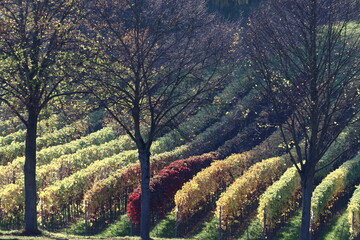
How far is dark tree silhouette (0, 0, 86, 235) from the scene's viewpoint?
16203 mm

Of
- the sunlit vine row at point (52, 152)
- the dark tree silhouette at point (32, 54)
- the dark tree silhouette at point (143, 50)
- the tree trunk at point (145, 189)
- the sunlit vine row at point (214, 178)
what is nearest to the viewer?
the dark tree silhouette at point (32, 54)

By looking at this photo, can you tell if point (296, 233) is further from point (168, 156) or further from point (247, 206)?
point (168, 156)

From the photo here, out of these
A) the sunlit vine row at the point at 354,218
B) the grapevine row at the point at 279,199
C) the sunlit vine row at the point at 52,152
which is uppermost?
the sunlit vine row at the point at 52,152

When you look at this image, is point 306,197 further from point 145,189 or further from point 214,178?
point 214,178

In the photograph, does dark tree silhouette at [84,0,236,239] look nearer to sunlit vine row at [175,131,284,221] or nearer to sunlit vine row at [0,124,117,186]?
sunlit vine row at [175,131,284,221]

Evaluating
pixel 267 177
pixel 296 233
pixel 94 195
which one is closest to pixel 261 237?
pixel 296 233

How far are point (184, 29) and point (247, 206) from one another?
8905 millimetres

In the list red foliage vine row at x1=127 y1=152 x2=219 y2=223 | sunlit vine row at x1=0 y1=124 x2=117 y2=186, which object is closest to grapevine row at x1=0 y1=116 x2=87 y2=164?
sunlit vine row at x1=0 y1=124 x2=117 y2=186

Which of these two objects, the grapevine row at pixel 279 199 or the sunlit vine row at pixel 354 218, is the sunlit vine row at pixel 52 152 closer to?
the grapevine row at pixel 279 199

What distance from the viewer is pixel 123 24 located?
57.8ft

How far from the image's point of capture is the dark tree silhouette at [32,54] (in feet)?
53.2

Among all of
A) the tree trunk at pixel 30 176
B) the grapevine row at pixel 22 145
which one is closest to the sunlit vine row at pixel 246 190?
the tree trunk at pixel 30 176

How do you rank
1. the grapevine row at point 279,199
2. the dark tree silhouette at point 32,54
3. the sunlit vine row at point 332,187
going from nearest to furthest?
the dark tree silhouette at point 32,54 → the grapevine row at point 279,199 → the sunlit vine row at point 332,187

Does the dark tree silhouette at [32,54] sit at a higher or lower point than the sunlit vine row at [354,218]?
higher
